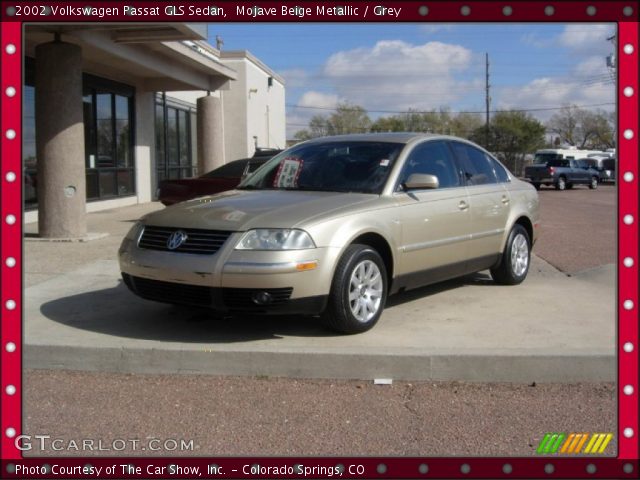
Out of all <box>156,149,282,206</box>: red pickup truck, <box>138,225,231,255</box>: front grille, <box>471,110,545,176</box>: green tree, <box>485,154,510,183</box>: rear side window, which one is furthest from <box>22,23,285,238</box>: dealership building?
<box>471,110,545,176</box>: green tree

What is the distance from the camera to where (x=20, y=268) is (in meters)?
2.46

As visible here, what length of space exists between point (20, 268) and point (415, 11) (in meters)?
1.70

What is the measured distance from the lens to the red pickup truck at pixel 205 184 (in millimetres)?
11484

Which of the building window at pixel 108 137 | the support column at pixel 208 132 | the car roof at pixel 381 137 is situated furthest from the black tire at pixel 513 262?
the support column at pixel 208 132

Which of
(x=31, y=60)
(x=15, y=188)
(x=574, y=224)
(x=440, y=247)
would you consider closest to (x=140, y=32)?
(x=31, y=60)

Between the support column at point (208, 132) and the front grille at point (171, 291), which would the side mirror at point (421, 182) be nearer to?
the front grille at point (171, 291)

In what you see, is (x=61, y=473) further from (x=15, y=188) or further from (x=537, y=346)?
(x=537, y=346)

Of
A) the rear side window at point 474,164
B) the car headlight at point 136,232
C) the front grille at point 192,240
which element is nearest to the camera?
the front grille at point 192,240

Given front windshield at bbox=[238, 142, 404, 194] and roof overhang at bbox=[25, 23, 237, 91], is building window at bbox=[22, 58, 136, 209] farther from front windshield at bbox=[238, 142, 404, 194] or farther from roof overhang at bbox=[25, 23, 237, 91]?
front windshield at bbox=[238, 142, 404, 194]

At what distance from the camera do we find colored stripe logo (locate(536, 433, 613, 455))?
3.61m

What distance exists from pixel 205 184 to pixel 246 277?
689cm

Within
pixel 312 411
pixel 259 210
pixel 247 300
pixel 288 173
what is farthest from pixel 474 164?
pixel 312 411

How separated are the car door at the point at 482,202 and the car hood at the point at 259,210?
152 centimetres

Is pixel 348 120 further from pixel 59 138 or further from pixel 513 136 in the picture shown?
pixel 59 138
